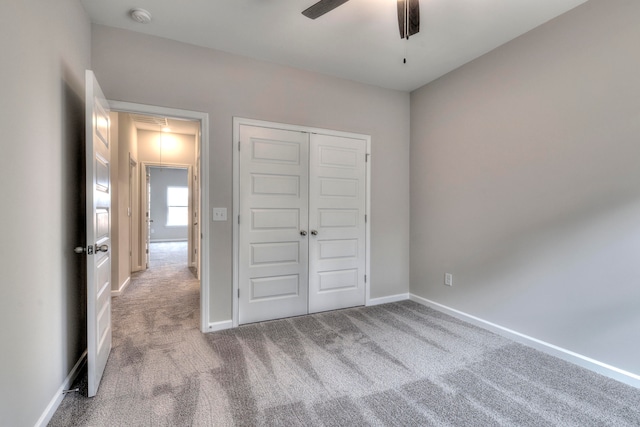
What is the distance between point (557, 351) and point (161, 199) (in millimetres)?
11082

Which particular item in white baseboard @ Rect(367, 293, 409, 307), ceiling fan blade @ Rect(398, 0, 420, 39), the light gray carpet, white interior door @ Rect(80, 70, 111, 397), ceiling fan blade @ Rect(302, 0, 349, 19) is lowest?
the light gray carpet

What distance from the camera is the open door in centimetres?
175

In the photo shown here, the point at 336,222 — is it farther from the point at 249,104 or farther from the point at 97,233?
the point at 97,233

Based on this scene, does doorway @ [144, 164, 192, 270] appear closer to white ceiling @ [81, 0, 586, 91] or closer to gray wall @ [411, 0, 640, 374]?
white ceiling @ [81, 0, 586, 91]

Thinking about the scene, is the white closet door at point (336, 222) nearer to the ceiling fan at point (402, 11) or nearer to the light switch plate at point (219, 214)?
the light switch plate at point (219, 214)

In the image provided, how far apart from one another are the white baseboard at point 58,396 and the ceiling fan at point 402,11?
104 inches

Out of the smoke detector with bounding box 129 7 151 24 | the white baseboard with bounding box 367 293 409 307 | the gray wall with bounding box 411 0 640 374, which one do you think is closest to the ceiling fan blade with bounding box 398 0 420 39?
the gray wall with bounding box 411 0 640 374

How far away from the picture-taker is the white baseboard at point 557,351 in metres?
1.96

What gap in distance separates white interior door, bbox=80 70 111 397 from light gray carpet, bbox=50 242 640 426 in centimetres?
24

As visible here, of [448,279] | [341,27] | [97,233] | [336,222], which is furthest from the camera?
[336,222]

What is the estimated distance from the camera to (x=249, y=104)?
2898 mm

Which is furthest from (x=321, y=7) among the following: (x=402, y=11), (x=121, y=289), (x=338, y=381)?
(x=121, y=289)

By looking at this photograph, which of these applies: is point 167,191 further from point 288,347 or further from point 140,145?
point 288,347

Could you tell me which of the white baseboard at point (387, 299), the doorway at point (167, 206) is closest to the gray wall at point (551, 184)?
the white baseboard at point (387, 299)
